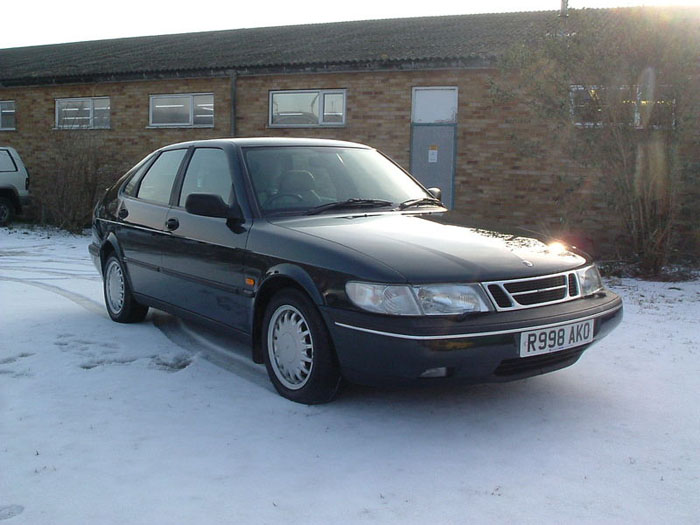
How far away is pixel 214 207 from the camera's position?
4.64m

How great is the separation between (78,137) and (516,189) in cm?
894

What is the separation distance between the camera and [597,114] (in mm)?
9430

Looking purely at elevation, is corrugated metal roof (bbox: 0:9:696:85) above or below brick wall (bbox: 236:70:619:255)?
above

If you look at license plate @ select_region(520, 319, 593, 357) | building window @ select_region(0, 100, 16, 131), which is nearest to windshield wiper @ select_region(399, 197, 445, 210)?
license plate @ select_region(520, 319, 593, 357)

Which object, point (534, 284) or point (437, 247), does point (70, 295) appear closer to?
point (437, 247)

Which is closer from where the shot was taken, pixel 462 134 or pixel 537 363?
pixel 537 363

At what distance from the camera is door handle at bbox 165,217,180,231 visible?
532cm

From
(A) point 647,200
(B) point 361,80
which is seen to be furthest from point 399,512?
(B) point 361,80

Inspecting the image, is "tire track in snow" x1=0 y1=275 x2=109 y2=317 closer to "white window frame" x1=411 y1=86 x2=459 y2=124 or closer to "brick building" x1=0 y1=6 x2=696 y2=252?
"brick building" x1=0 y1=6 x2=696 y2=252

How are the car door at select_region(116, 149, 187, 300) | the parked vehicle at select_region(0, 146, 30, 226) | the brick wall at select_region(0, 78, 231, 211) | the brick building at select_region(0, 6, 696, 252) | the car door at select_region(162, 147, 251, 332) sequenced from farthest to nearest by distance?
the brick wall at select_region(0, 78, 231, 211)
the parked vehicle at select_region(0, 146, 30, 226)
the brick building at select_region(0, 6, 696, 252)
the car door at select_region(116, 149, 187, 300)
the car door at select_region(162, 147, 251, 332)

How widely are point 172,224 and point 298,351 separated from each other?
5.67ft

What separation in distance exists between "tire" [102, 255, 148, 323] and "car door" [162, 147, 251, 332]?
0.90 meters

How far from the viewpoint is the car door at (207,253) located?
4.64 m

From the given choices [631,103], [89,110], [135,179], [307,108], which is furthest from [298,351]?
[89,110]
